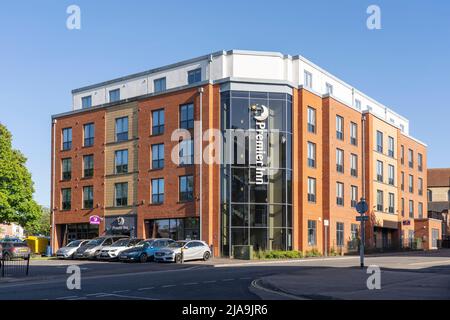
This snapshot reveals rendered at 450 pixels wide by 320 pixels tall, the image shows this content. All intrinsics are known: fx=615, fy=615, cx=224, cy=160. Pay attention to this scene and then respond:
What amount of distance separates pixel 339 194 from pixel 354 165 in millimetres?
4630

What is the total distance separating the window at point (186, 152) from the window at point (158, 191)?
2.57 m

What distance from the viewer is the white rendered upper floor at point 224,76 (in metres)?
45.6

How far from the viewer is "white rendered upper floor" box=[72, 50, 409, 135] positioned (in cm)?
4556

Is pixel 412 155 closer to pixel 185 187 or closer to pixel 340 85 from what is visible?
pixel 340 85

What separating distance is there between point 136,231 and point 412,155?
119ft

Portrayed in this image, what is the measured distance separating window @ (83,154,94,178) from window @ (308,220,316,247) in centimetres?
1881

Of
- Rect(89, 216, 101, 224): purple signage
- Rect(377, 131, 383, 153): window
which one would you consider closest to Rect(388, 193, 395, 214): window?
Rect(377, 131, 383, 153): window

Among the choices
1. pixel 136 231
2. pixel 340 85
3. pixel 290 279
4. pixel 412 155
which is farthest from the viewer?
pixel 412 155

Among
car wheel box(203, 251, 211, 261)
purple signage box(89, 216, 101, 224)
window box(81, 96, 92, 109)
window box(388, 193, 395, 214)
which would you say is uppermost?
window box(81, 96, 92, 109)

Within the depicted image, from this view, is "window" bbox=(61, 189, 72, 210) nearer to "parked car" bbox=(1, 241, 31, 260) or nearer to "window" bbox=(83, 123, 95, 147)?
"window" bbox=(83, 123, 95, 147)

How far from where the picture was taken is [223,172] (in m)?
43.2

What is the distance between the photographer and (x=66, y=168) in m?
54.3
